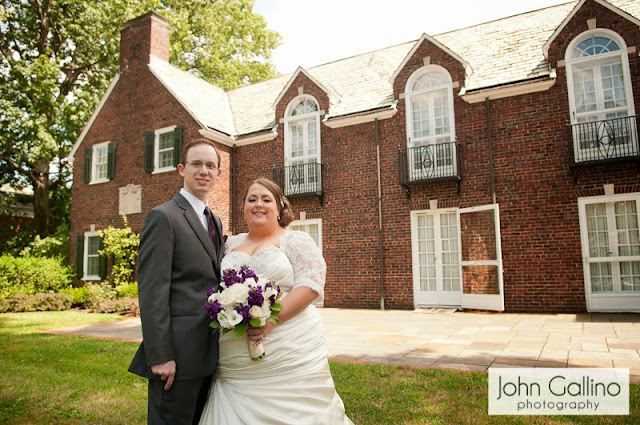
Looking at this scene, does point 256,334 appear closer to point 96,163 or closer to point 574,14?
point 574,14

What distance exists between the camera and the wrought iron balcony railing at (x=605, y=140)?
941 cm

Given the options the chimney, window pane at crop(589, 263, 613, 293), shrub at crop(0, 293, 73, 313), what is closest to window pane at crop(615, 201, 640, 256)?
window pane at crop(589, 263, 613, 293)

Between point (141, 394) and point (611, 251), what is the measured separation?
9.69 meters

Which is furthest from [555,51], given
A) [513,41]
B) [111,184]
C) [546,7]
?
[111,184]

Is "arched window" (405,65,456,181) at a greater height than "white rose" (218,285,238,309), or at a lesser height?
greater

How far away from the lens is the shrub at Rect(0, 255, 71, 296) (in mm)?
14102

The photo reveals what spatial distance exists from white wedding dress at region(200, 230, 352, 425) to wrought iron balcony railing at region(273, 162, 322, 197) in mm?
10041

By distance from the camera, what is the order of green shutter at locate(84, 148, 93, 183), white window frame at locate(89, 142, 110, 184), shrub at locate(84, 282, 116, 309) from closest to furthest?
shrub at locate(84, 282, 116, 309), white window frame at locate(89, 142, 110, 184), green shutter at locate(84, 148, 93, 183)

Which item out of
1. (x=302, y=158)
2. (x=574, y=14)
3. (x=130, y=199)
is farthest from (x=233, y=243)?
(x=130, y=199)

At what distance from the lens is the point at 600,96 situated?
10039mm

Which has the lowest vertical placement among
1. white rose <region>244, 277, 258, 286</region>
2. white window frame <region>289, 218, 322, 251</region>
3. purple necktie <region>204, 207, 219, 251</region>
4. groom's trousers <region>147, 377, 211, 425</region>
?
groom's trousers <region>147, 377, 211, 425</region>

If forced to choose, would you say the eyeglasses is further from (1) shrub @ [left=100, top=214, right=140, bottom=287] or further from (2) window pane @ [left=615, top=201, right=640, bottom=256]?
(1) shrub @ [left=100, top=214, right=140, bottom=287]

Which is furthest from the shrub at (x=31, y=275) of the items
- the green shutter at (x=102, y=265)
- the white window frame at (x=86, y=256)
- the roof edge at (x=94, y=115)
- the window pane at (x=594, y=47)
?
the window pane at (x=594, y=47)

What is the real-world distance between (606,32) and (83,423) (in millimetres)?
12175
